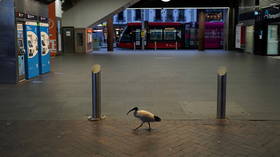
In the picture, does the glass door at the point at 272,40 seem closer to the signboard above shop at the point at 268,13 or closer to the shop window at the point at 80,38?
the signboard above shop at the point at 268,13

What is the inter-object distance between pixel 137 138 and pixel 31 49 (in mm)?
7623

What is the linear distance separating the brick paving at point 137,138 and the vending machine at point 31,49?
5.68m

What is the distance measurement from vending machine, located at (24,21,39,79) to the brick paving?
18.6 ft

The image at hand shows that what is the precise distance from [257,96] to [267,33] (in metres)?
16.4

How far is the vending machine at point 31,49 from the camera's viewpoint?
11203 mm

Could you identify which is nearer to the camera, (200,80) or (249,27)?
(200,80)

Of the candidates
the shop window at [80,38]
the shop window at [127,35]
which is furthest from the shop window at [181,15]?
the shop window at [80,38]

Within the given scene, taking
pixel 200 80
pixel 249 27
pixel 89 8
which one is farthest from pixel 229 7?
pixel 200 80

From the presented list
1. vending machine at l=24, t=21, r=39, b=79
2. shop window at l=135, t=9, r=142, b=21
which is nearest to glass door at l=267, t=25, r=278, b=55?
vending machine at l=24, t=21, r=39, b=79

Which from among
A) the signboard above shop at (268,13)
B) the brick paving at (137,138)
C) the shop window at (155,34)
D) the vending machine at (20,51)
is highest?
the signboard above shop at (268,13)

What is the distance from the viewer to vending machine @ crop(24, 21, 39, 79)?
1120 cm

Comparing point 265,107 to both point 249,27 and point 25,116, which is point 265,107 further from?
point 249,27

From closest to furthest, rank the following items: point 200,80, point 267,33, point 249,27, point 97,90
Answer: point 97,90
point 200,80
point 267,33
point 249,27

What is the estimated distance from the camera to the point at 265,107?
7148 millimetres
